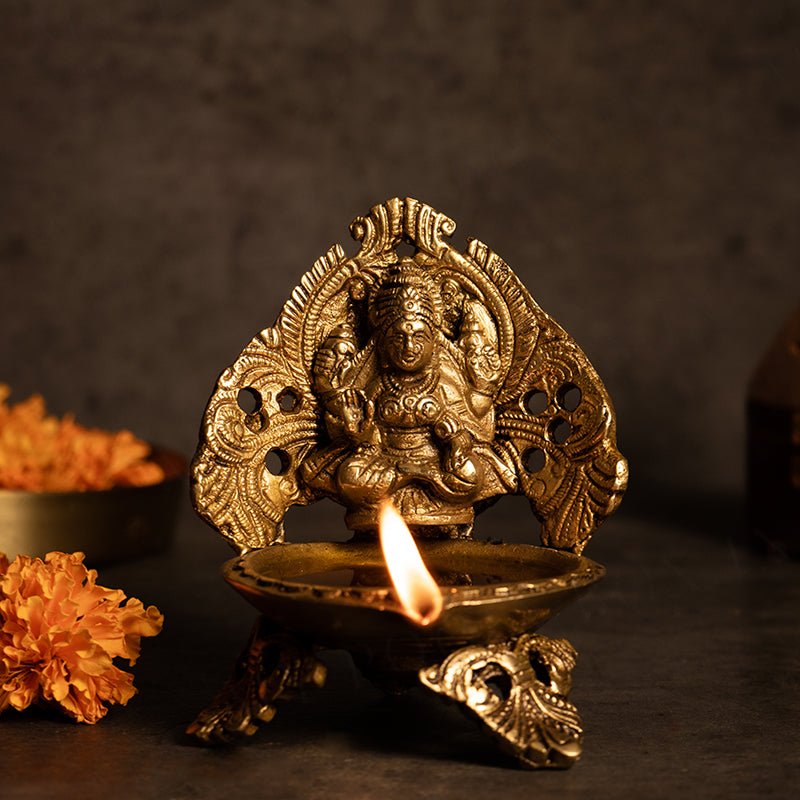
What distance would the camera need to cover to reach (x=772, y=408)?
8.29ft

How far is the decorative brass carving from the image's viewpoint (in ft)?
5.00

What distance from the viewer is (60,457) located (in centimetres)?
237

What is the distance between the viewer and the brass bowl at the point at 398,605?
123 centimetres

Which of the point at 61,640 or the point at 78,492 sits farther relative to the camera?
the point at 78,492

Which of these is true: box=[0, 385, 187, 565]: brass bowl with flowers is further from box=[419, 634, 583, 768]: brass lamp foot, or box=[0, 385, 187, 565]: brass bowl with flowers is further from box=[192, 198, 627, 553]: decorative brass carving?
box=[419, 634, 583, 768]: brass lamp foot

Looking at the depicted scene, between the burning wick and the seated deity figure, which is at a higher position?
the seated deity figure

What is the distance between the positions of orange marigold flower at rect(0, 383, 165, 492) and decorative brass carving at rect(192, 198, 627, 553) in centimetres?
84

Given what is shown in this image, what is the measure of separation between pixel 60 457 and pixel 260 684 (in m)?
1.16

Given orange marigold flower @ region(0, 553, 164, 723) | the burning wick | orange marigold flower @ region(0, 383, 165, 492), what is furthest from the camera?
orange marigold flower @ region(0, 383, 165, 492)

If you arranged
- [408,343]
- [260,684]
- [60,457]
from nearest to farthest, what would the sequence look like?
1. [260,684]
2. [408,343]
3. [60,457]

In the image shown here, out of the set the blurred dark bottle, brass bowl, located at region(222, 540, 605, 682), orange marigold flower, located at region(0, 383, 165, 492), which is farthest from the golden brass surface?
the blurred dark bottle

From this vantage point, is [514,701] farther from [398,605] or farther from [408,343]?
[408,343]

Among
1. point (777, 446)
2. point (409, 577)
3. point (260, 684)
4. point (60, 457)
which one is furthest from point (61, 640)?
point (777, 446)

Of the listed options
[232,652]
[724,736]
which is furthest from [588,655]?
[232,652]
